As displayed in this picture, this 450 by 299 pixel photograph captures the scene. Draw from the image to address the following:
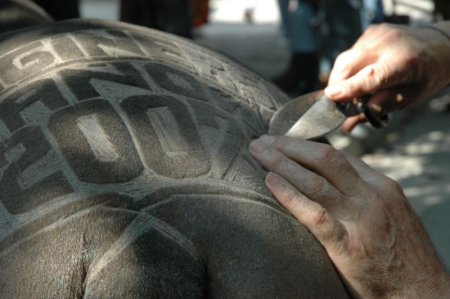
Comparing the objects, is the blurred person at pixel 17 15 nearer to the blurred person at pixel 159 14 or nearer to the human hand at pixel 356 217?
the human hand at pixel 356 217

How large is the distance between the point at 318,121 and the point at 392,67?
0.26 metres

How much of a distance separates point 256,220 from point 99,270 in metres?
0.29

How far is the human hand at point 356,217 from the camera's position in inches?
58.2

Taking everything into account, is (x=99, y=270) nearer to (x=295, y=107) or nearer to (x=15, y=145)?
(x=15, y=145)

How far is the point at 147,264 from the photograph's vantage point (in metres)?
1.27

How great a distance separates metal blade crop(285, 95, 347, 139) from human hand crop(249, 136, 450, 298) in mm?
126

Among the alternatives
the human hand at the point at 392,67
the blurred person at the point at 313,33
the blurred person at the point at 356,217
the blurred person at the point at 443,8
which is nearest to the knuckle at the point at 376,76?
the human hand at the point at 392,67

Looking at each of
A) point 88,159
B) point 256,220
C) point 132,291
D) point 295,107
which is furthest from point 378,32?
point 132,291

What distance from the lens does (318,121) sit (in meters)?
1.80

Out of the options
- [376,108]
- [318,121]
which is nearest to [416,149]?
[376,108]

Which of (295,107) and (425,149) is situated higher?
(295,107)

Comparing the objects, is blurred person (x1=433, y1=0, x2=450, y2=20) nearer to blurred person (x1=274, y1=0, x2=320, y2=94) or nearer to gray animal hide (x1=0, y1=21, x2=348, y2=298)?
blurred person (x1=274, y1=0, x2=320, y2=94)

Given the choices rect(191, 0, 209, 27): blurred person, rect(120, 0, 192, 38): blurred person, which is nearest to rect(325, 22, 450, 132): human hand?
rect(120, 0, 192, 38): blurred person

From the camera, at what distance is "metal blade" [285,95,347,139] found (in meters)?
1.73
